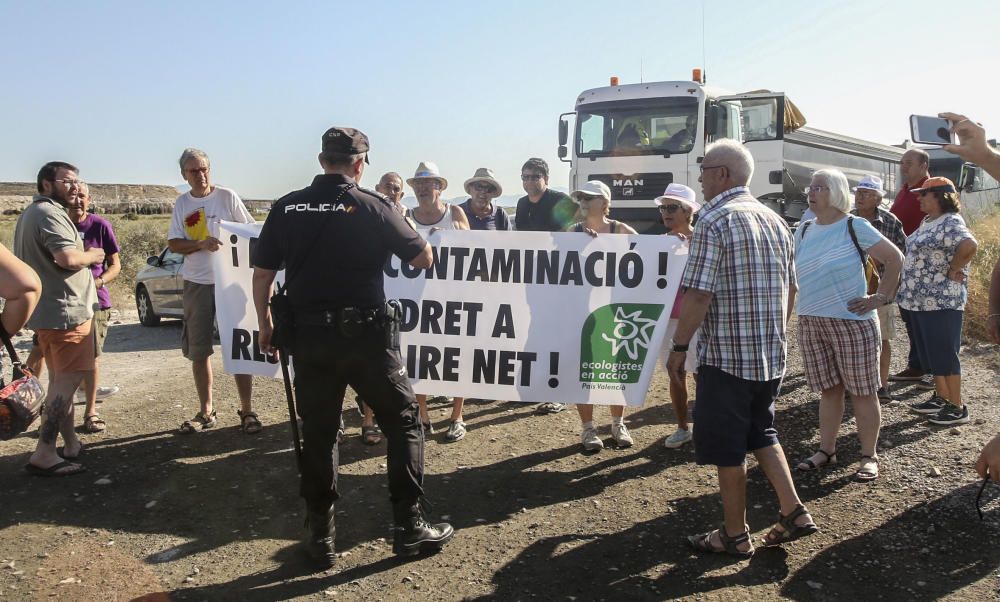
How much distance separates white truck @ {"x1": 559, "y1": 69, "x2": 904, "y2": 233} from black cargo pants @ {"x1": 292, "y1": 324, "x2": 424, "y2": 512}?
10441 millimetres

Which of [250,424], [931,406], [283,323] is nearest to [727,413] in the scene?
[283,323]

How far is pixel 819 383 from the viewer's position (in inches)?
190

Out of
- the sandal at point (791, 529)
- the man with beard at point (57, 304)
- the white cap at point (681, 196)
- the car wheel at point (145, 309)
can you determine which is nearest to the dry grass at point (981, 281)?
the white cap at point (681, 196)

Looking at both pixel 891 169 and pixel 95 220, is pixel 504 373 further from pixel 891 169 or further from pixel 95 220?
pixel 891 169

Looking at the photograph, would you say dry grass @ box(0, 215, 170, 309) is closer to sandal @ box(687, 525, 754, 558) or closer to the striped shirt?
sandal @ box(687, 525, 754, 558)

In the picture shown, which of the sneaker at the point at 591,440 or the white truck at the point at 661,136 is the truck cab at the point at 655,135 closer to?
the white truck at the point at 661,136

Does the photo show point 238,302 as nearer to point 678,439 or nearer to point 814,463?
point 678,439

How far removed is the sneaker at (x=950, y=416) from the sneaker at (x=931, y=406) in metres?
0.10

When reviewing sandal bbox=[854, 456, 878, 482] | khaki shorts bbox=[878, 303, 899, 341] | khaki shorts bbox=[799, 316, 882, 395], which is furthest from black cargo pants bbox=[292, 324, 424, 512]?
khaki shorts bbox=[878, 303, 899, 341]

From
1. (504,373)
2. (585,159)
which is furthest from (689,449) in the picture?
(585,159)

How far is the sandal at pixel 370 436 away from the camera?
5.62m

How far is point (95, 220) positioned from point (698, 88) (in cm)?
1049

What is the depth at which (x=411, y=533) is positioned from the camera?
3783 millimetres

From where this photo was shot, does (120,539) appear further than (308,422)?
Yes
